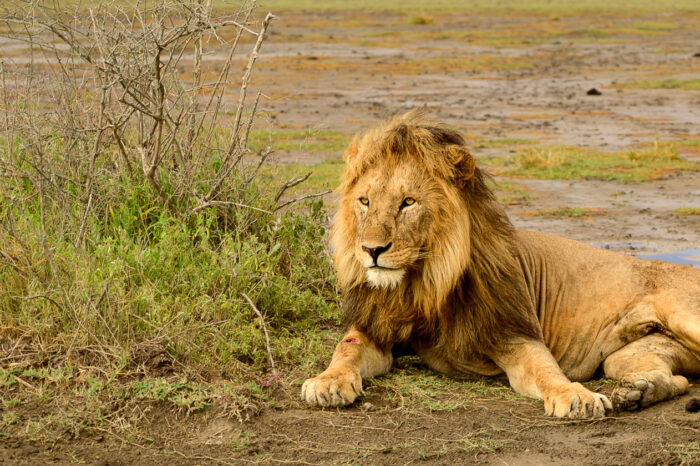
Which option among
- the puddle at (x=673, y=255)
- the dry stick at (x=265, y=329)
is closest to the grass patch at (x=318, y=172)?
the puddle at (x=673, y=255)

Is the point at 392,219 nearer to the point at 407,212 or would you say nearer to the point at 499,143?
the point at 407,212

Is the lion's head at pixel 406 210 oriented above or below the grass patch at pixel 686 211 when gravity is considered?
above

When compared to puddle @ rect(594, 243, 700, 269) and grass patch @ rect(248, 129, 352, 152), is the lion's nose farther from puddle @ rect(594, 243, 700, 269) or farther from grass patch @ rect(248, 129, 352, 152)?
grass patch @ rect(248, 129, 352, 152)

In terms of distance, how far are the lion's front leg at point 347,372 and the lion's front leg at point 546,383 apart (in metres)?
0.54

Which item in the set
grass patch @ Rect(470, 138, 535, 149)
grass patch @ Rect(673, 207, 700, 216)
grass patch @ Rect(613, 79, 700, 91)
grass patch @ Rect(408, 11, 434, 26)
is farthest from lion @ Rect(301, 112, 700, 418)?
grass patch @ Rect(408, 11, 434, 26)

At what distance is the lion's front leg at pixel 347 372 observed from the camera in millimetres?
4223

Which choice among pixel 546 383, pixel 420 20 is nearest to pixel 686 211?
pixel 546 383

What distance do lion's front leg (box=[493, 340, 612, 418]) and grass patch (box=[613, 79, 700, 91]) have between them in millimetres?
14518

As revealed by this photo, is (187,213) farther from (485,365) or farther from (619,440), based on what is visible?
(619,440)

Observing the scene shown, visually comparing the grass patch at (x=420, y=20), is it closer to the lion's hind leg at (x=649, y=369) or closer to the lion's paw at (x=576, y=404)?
the lion's hind leg at (x=649, y=369)

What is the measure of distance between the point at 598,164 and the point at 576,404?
739 centimetres

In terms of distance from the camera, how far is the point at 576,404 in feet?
13.4

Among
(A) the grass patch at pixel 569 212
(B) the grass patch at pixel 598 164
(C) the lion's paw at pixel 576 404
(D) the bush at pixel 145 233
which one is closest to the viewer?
(C) the lion's paw at pixel 576 404

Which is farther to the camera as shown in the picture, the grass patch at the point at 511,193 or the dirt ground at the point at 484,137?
the grass patch at the point at 511,193
